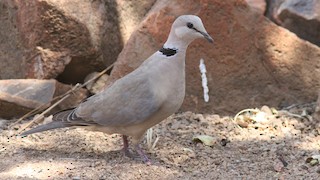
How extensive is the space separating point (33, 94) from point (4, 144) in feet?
2.44

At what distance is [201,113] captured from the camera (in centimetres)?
549

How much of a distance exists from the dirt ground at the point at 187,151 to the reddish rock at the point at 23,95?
0.15m

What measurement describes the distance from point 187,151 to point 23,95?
1.56 m

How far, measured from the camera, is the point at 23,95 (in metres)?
5.41

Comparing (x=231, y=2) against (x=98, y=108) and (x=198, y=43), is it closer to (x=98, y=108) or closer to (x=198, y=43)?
(x=198, y=43)

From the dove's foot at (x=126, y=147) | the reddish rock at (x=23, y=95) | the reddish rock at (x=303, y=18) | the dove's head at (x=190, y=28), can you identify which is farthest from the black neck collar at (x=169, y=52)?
the reddish rock at (x=303, y=18)

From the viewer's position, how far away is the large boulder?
18.6 ft

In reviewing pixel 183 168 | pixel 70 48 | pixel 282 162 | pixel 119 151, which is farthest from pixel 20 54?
pixel 282 162

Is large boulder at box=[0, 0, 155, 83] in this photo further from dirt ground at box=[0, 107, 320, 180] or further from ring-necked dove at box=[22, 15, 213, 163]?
ring-necked dove at box=[22, 15, 213, 163]

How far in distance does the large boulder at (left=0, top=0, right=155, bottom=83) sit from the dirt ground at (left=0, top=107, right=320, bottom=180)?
0.75 m

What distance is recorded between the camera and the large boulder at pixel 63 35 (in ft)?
18.6

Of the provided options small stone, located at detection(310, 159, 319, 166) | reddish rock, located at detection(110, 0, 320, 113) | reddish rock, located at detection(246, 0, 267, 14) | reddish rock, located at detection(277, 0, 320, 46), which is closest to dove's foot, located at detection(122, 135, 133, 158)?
reddish rock, located at detection(110, 0, 320, 113)

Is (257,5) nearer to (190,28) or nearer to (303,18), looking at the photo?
(303,18)

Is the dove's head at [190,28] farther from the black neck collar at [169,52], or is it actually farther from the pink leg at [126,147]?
the pink leg at [126,147]
